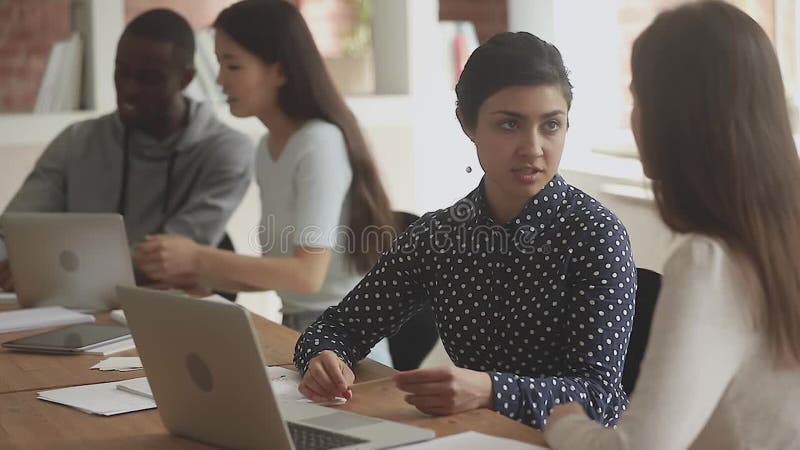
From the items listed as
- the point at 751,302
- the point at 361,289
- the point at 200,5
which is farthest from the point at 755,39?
the point at 200,5

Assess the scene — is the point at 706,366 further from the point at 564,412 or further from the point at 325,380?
the point at 325,380

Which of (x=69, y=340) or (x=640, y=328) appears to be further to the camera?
(x=69, y=340)

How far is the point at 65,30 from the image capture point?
4.65 metres

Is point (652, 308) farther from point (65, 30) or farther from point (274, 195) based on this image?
point (65, 30)

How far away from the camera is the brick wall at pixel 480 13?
4402 millimetres

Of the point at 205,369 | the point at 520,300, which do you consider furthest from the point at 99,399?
the point at 520,300

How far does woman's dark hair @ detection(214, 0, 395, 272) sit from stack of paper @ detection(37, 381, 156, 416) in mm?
1005

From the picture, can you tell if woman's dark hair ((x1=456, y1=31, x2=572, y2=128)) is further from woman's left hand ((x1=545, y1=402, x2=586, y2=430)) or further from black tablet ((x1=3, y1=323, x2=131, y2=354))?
black tablet ((x1=3, y1=323, x2=131, y2=354))

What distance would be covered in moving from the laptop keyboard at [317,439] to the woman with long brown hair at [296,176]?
3.93 ft

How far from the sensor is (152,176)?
330 cm

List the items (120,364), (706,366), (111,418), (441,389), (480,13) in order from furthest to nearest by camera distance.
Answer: (480,13) < (120,364) < (111,418) < (441,389) < (706,366)

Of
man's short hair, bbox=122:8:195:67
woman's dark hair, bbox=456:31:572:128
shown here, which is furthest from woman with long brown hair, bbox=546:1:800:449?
man's short hair, bbox=122:8:195:67

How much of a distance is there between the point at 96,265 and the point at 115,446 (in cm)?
121

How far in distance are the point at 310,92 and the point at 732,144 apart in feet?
5.62
